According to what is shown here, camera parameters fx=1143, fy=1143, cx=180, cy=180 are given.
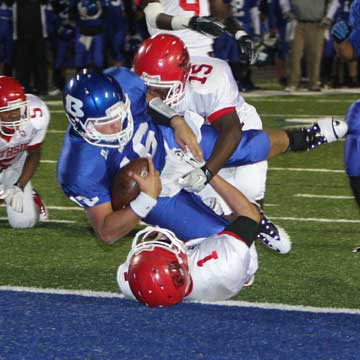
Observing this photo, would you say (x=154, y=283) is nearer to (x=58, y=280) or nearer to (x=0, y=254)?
(x=58, y=280)

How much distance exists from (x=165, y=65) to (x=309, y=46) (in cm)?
830

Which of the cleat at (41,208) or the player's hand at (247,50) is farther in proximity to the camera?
the cleat at (41,208)

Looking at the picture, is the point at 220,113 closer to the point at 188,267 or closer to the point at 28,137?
the point at 188,267

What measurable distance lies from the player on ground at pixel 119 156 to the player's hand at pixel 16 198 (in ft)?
4.80

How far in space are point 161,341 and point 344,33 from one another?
2.10 metres

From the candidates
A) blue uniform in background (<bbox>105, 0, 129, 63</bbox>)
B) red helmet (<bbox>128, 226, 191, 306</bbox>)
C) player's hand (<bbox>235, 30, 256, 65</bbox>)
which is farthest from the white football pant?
blue uniform in background (<bbox>105, 0, 129, 63</bbox>)

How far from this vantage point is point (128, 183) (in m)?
4.14

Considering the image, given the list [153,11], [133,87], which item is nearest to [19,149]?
[153,11]

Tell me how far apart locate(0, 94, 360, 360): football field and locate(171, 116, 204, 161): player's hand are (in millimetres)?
593

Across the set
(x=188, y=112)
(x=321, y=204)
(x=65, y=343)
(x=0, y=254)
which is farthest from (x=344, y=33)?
(x=65, y=343)

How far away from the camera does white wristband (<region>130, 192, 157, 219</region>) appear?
4070mm

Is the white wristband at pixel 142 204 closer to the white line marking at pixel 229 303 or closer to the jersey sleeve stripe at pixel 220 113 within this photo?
the white line marking at pixel 229 303

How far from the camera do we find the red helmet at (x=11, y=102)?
5.82 m

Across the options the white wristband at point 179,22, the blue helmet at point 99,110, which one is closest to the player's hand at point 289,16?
the white wristband at point 179,22
